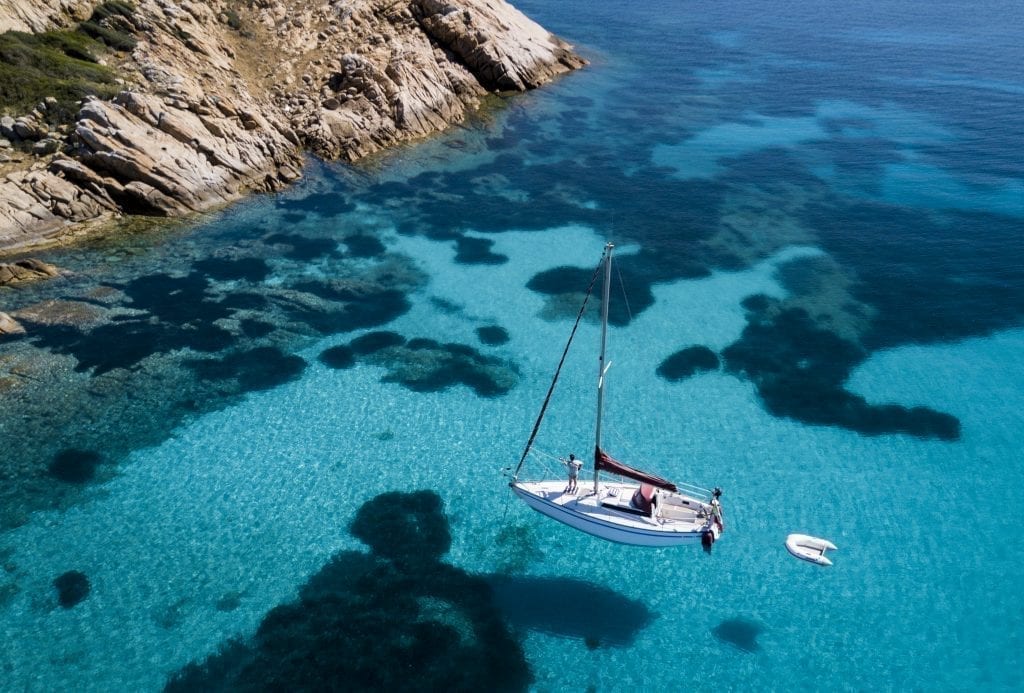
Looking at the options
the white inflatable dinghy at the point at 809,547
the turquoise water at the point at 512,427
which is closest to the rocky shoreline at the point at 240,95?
the turquoise water at the point at 512,427

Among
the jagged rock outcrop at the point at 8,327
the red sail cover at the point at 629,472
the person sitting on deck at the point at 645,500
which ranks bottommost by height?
the jagged rock outcrop at the point at 8,327

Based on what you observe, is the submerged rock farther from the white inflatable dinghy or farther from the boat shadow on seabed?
the white inflatable dinghy

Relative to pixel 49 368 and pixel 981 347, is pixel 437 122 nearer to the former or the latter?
pixel 49 368

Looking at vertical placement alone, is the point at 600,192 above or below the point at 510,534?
above

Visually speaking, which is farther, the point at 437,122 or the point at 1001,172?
the point at 437,122

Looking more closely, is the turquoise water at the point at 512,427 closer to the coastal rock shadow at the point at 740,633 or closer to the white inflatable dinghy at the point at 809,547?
the coastal rock shadow at the point at 740,633

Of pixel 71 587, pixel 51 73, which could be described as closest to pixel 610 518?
pixel 71 587

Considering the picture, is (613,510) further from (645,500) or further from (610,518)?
(645,500)

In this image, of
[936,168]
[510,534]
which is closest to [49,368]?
[510,534]
